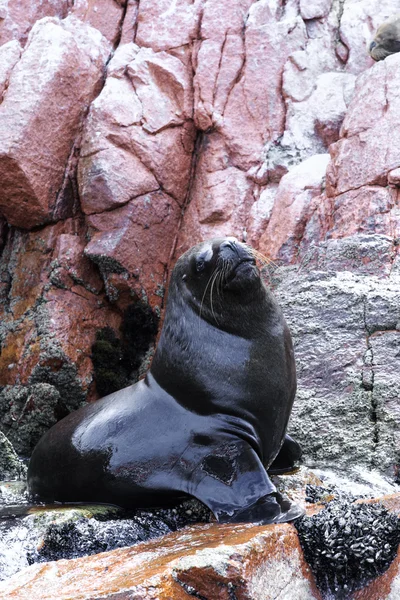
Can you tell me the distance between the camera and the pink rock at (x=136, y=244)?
9625 mm

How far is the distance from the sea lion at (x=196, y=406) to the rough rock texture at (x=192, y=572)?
0.96 meters

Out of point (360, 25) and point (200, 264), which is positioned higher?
point (360, 25)

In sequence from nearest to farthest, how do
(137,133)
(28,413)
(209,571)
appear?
(209,571) → (28,413) → (137,133)

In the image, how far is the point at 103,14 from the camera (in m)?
11.4

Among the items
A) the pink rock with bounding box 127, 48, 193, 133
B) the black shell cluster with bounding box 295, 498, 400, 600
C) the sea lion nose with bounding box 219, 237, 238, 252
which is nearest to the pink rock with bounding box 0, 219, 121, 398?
the pink rock with bounding box 127, 48, 193, 133

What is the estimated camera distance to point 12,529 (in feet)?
13.9

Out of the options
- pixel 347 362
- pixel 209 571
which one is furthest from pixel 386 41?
pixel 209 571

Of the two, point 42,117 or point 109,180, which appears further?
point 42,117

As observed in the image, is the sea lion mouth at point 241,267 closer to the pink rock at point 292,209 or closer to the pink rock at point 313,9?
the pink rock at point 292,209

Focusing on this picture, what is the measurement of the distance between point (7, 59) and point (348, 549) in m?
8.95

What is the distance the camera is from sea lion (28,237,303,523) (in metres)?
4.57

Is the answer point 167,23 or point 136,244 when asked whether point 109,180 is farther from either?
point 167,23

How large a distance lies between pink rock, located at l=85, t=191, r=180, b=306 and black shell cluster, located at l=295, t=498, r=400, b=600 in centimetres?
659

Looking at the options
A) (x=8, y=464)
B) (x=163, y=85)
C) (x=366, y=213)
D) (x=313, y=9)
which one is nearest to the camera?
(x=8, y=464)
